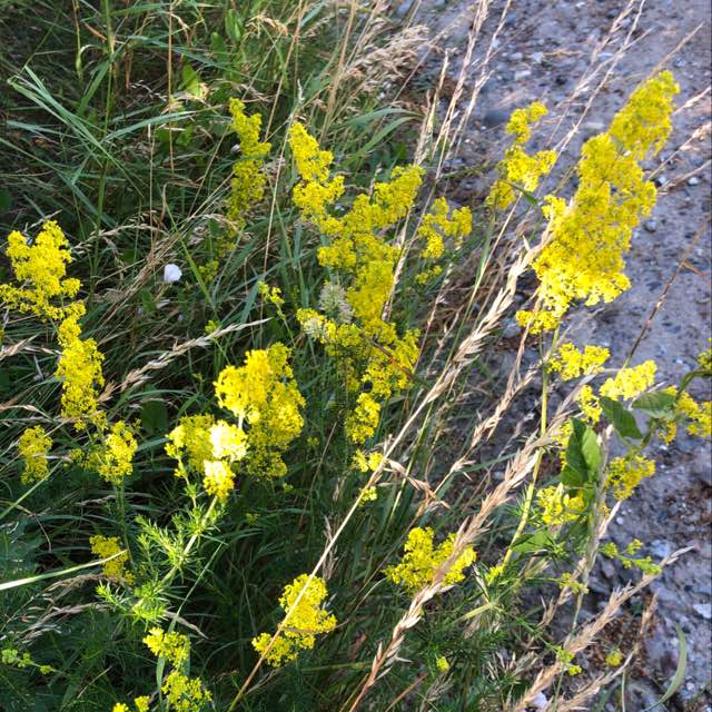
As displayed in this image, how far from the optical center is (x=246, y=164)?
7.67ft

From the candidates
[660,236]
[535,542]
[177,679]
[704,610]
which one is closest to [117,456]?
[177,679]

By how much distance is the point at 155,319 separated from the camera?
2.58 metres

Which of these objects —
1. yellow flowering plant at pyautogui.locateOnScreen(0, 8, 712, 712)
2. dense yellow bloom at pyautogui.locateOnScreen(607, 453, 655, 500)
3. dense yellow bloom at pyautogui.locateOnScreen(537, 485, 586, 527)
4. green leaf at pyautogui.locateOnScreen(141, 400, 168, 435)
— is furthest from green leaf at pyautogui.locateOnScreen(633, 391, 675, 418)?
green leaf at pyautogui.locateOnScreen(141, 400, 168, 435)

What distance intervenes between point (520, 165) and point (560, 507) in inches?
36.5

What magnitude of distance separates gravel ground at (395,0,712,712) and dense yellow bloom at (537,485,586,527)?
0.71 metres

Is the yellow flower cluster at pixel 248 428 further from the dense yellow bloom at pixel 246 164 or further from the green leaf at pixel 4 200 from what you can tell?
the green leaf at pixel 4 200

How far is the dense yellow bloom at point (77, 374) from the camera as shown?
165cm

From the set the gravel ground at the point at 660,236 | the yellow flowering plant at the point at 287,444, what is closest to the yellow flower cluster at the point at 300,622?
the yellow flowering plant at the point at 287,444

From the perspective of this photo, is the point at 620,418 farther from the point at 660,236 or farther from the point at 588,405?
the point at 660,236

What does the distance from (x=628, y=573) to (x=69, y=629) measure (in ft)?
6.16

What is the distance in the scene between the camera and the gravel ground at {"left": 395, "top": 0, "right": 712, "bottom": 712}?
104 inches

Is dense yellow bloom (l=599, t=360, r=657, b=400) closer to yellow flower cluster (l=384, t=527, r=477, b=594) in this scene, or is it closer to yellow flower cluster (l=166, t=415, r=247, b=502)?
yellow flower cluster (l=384, t=527, r=477, b=594)

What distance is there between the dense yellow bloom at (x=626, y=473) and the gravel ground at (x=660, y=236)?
60 cm

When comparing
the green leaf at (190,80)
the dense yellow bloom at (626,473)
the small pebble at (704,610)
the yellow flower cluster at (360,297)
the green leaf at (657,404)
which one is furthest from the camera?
the green leaf at (190,80)
